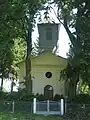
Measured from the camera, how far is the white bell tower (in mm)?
43625

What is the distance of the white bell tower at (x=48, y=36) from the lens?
143 ft

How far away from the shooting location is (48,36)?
4400cm

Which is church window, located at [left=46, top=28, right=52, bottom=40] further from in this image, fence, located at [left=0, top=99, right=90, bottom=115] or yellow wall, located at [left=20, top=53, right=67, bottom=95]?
fence, located at [left=0, top=99, right=90, bottom=115]

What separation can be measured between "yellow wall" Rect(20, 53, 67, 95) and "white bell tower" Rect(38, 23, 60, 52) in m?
2.87

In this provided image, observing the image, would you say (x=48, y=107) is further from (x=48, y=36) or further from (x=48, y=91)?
(x=48, y=36)

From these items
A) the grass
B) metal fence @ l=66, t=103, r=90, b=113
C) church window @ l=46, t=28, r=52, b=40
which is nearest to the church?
church window @ l=46, t=28, r=52, b=40

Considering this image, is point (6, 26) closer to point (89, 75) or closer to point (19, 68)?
point (89, 75)

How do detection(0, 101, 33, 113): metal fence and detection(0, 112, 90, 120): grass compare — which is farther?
detection(0, 101, 33, 113): metal fence

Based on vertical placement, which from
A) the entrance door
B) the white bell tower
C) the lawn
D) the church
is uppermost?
the white bell tower

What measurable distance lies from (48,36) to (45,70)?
192 inches

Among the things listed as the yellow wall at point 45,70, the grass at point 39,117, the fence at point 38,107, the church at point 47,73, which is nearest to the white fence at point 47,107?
the fence at point 38,107

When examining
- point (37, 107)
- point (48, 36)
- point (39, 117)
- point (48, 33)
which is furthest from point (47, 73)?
point (39, 117)

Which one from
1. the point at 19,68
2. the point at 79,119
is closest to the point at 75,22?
the point at 79,119

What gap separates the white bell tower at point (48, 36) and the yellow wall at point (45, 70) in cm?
287
